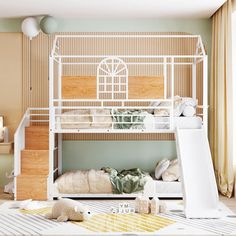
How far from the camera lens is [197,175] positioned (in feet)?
17.3

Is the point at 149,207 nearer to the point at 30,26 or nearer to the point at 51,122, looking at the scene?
the point at 51,122

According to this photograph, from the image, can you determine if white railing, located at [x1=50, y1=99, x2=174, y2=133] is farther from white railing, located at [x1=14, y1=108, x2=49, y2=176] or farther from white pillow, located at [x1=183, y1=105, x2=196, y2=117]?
white railing, located at [x1=14, y1=108, x2=49, y2=176]

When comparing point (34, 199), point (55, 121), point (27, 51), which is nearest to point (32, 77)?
point (27, 51)

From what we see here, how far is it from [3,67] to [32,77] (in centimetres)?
43

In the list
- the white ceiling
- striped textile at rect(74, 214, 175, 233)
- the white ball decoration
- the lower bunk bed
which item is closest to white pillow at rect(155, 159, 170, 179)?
the lower bunk bed

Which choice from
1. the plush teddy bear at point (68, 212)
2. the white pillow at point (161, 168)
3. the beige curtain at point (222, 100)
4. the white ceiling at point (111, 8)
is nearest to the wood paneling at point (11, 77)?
the white ceiling at point (111, 8)

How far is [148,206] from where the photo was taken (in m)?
5.00

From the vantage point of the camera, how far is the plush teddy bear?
4.62 metres

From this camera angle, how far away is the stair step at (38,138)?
20.3 feet

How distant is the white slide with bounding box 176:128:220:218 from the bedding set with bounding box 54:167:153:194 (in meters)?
0.66

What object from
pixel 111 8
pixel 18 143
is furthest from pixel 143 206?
pixel 111 8

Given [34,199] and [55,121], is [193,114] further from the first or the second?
[34,199]

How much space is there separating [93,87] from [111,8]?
1.19m

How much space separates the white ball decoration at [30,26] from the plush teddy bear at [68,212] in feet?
8.87
